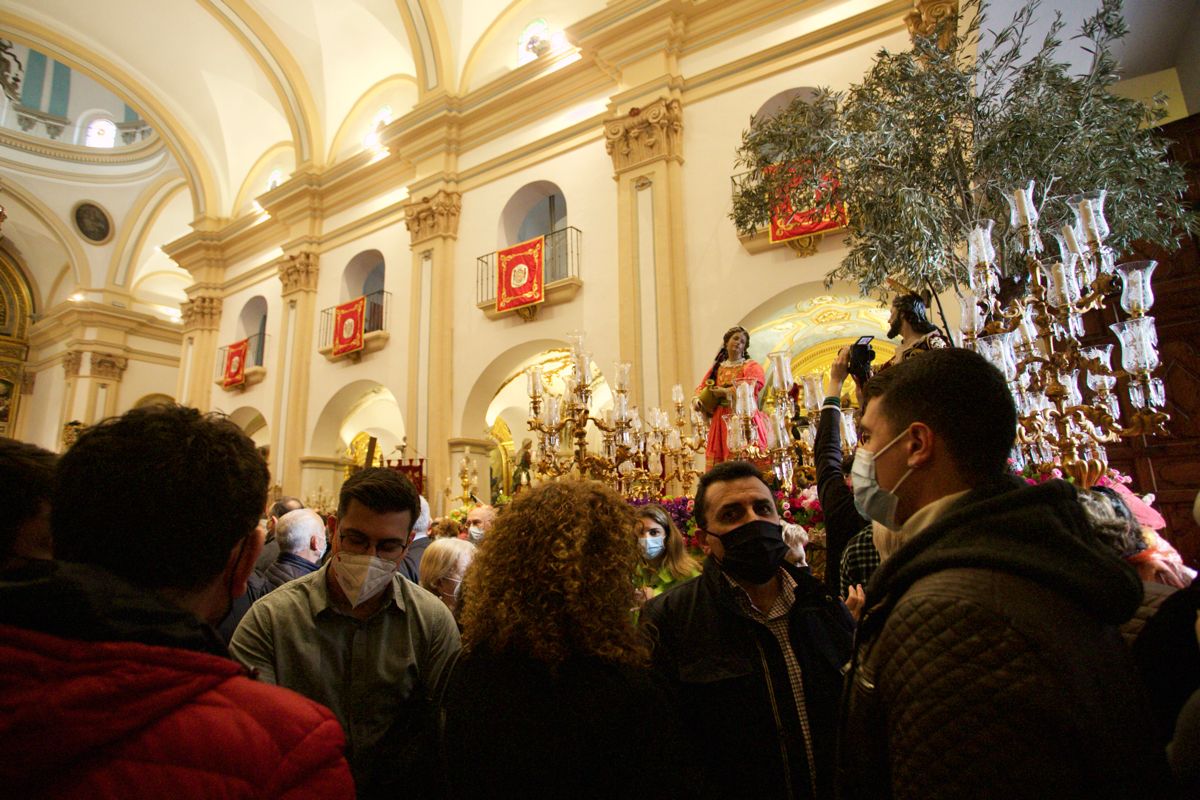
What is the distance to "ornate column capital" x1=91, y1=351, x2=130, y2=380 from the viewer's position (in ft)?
66.8

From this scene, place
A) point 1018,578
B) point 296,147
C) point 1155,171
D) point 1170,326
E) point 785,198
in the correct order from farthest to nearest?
1. point 296,147
2. point 1170,326
3. point 785,198
4. point 1155,171
5. point 1018,578

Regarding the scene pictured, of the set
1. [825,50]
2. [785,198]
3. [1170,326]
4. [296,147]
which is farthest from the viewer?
[296,147]

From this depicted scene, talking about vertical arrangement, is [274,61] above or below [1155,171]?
above

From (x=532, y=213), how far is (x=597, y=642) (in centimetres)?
1183

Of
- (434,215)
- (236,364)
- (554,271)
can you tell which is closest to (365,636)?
(554,271)

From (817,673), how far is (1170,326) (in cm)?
806

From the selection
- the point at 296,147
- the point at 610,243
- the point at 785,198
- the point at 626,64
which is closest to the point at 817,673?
the point at 785,198

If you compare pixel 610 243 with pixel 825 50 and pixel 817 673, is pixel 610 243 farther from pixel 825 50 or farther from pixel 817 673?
pixel 817 673

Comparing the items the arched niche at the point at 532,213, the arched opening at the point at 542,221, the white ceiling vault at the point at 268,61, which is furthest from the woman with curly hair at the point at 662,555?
the white ceiling vault at the point at 268,61

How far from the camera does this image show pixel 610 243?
991 cm

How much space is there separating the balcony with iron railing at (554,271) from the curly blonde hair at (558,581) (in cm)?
869

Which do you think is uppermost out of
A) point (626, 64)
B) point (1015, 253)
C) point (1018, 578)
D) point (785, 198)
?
point (626, 64)

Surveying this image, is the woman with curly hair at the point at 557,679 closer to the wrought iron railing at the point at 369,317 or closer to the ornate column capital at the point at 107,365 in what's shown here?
the wrought iron railing at the point at 369,317

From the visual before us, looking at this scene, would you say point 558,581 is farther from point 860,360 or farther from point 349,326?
point 349,326
